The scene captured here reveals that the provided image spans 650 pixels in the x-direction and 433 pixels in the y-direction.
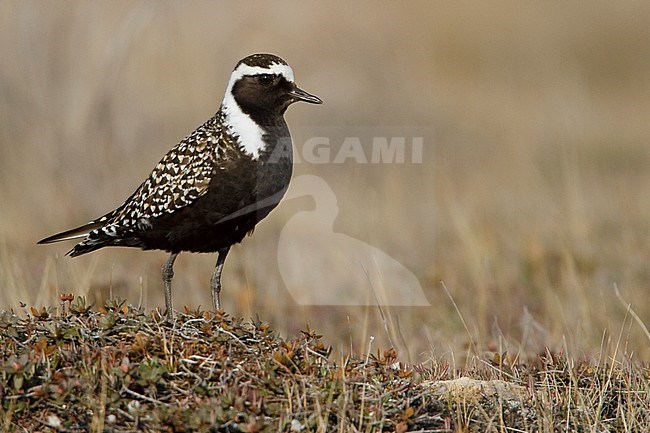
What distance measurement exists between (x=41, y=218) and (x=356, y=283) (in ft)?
11.1

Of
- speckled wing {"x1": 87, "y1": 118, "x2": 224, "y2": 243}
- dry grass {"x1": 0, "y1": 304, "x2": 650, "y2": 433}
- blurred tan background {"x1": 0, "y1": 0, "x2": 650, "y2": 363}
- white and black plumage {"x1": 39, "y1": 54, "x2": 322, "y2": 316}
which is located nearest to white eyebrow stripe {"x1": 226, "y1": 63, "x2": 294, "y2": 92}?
white and black plumage {"x1": 39, "y1": 54, "x2": 322, "y2": 316}

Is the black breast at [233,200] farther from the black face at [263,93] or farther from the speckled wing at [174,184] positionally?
the black face at [263,93]

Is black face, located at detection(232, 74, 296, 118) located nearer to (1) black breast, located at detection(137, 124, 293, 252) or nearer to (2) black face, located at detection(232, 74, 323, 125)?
(2) black face, located at detection(232, 74, 323, 125)

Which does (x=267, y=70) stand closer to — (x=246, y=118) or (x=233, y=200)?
(x=246, y=118)

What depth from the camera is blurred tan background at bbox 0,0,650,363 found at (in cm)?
771

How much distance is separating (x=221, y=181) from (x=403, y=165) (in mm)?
7535

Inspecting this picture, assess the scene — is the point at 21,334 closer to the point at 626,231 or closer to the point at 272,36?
the point at 626,231

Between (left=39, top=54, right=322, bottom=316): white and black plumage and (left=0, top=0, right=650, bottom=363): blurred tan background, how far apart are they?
18.6 inches

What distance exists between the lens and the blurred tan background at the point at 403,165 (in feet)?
25.3

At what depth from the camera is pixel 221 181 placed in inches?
211

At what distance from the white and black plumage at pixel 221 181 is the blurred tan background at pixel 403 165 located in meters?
0.47

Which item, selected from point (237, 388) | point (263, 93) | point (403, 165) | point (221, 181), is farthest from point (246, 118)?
point (403, 165)

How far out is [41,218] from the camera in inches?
389

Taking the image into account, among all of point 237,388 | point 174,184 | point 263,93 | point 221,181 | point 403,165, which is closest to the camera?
point 237,388
